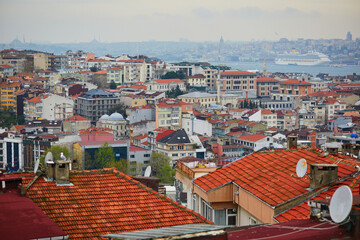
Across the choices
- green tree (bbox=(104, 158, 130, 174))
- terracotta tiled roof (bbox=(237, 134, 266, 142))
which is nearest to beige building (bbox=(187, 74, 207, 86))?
terracotta tiled roof (bbox=(237, 134, 266, 142))

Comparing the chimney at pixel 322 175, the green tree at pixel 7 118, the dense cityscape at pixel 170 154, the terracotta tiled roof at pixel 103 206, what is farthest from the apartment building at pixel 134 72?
the chimney at pixel 322 175

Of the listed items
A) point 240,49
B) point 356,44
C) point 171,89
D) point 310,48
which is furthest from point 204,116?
point 240,49

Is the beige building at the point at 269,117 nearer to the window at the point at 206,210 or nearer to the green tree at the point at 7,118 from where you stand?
the green tree at the point at 7,118

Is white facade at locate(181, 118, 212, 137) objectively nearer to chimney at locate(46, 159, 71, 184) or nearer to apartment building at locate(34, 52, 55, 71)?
apartment building at locate(34, 52, 55, 71)

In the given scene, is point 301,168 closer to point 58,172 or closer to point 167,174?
point 58,172

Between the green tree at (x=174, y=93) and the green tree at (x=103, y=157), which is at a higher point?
the green tree at (x=174, y=93)

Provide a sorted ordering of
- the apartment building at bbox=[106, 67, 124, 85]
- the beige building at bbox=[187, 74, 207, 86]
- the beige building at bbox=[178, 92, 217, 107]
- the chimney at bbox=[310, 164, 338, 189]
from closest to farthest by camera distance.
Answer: the chimney at bbox=[310, 164, 338, 189]
the beige building at bbox=[178, 92, 217, 107]
the beige building at bbox=[187, 74, 207, 86]
the apartment building at bbox=[106, 67, 124, 85]

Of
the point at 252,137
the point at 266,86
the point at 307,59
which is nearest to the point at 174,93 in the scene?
the point at 266,86
